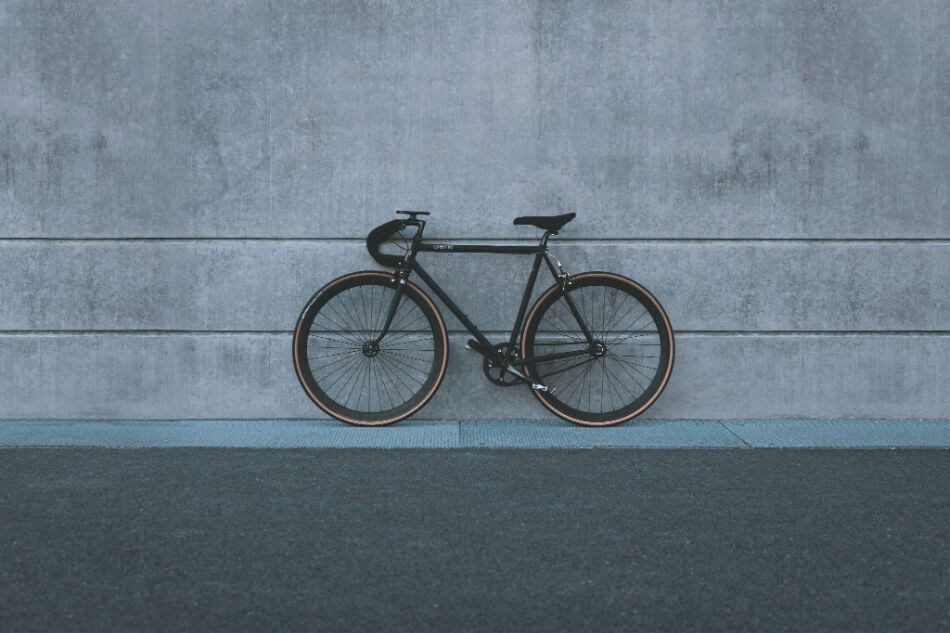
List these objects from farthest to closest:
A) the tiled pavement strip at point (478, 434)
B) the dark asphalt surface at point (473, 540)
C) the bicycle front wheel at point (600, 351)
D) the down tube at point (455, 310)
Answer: the bicycle front wheel at point (600, 351) → the down tube at point (455, 310) → the tiled pavement strip at point (478, 434) → the dark asphalt surface at point (473, 540)

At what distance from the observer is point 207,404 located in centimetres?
688

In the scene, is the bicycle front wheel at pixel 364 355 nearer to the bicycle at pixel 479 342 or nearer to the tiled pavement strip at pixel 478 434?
the bicycle at pixel 479 342

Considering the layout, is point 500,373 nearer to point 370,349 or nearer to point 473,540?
point 370,349

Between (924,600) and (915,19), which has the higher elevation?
(915,19)

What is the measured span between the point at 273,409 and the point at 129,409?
0.86 m

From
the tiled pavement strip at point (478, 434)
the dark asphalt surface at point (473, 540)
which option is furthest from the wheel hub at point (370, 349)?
the dark asphalt surface at point (473, 540)

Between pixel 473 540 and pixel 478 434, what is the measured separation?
223 cm

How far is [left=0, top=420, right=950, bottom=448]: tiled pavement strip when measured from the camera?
618 centimetres

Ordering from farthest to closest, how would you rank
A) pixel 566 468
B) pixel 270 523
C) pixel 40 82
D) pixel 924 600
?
pixel 40 82 < pixel 566 468 < pixel 270 523 < pixel 924 600

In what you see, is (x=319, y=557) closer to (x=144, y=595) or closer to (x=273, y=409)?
(x=144, y=595)

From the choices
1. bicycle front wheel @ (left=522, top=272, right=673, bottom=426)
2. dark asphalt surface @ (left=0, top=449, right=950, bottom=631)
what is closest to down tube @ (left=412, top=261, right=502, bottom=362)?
bicycle front wheel @ (left=522, top=272, right=673, bottom=426)

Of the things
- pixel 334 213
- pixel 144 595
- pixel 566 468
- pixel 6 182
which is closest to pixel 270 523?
pixel 144 595

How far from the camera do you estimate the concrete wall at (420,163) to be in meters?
6.84

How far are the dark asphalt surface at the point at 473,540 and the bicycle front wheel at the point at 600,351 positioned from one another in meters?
0.92
